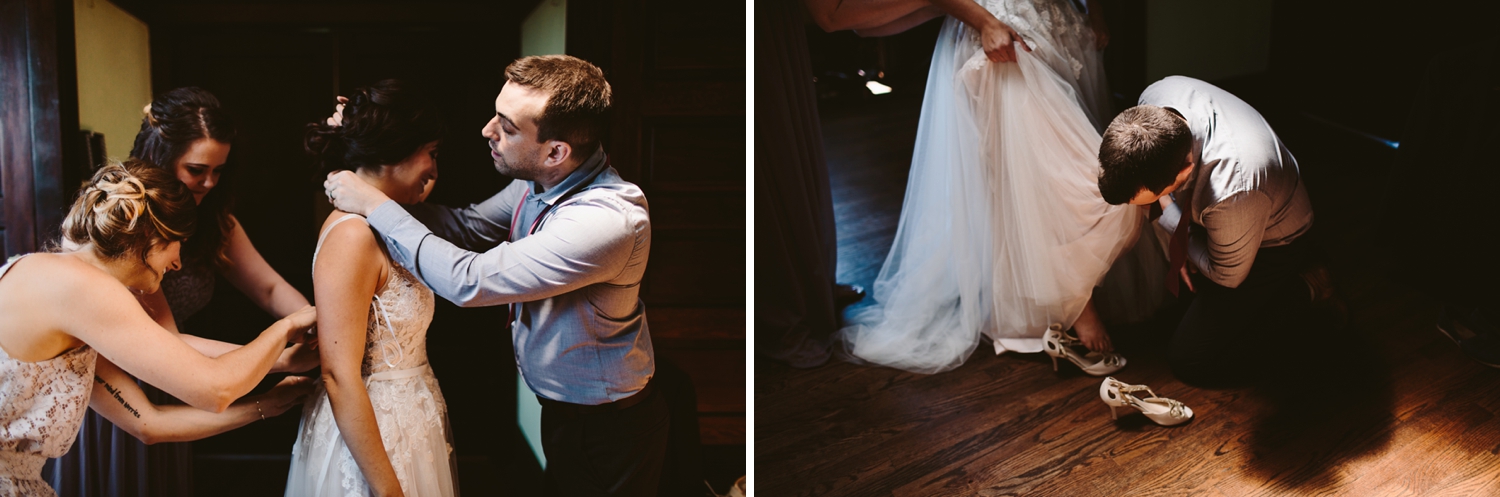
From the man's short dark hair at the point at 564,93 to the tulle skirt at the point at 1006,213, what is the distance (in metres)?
1.33

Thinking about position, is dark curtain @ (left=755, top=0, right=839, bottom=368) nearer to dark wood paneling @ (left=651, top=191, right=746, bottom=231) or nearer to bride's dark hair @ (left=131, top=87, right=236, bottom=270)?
dark wood paneling @ (left=651, top=191, right=746, bottom=231)

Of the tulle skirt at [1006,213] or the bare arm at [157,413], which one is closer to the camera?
the bare arm at [157,413]

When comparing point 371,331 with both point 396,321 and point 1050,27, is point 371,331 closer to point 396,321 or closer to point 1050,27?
point 396,321

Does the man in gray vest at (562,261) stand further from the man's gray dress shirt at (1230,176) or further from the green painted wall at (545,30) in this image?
the man's gray dress shirt at (1230,176)

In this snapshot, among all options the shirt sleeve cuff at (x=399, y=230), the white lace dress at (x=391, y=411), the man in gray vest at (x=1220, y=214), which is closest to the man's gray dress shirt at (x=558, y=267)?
the shirt sleeve cuff at (x=399, y=230)

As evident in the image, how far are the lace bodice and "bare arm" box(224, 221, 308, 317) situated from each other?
24cm

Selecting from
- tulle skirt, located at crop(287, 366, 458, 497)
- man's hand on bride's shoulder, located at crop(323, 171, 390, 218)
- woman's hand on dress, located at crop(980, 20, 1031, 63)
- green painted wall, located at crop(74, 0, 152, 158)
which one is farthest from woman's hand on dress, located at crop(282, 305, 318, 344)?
woman's hand on dress, located at crop(980, 20, 1031, 63)

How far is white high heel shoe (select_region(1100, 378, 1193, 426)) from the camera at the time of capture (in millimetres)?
2379

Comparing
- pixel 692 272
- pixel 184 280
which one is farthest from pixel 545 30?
pixel 184 280

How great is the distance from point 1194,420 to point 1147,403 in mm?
143

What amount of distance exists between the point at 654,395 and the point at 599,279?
37 cm

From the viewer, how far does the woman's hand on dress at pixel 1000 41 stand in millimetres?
2377

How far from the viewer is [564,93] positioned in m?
1.55

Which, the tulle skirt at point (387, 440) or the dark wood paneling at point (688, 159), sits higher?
the dark wood paneling at point (688, 159)
